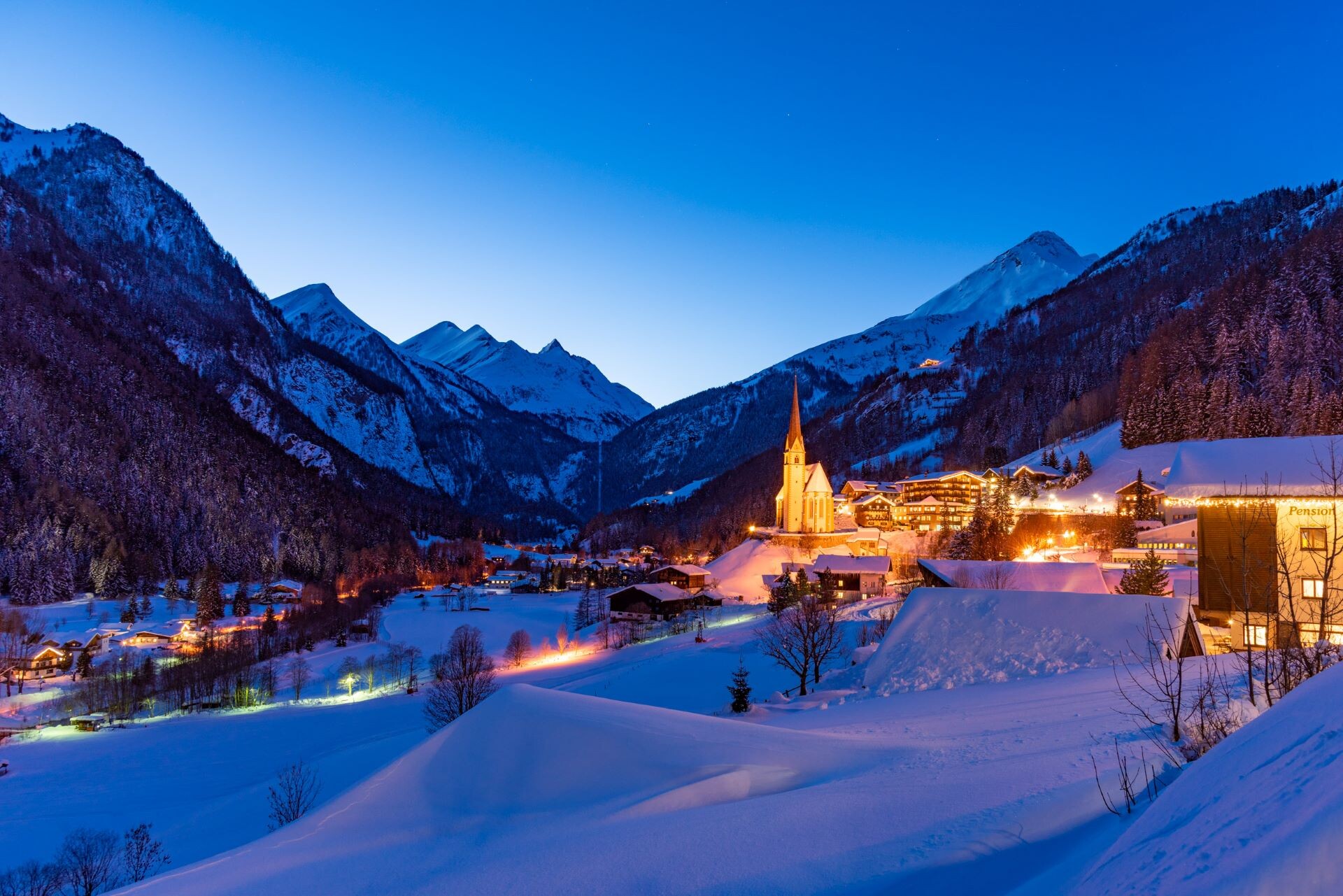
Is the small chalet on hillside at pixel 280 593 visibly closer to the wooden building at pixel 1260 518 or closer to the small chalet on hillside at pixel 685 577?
the small chalet on hillside at pixel 685 577

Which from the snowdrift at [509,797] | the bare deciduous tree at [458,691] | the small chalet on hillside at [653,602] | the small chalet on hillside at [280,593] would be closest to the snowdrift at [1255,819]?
the snowdrift at [509,797]

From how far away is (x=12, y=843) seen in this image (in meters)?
21.5

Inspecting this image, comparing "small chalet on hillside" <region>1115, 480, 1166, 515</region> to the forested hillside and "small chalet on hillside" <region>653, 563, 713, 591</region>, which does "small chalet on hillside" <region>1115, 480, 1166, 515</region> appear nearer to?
"small chalet on hillside" <region>653, 563, 713, 591</region>

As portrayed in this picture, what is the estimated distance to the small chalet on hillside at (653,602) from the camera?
6175 centimetres

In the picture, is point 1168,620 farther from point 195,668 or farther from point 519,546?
point 519,546

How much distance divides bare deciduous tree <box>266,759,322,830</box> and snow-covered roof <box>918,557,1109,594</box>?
29.0m

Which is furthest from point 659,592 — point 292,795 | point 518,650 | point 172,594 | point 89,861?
point 172,594

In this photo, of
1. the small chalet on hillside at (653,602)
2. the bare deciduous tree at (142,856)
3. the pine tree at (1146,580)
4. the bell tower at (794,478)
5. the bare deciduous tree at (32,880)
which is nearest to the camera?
the bare deciduous tree at (32,880)

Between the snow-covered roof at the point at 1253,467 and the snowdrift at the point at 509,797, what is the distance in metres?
20.0

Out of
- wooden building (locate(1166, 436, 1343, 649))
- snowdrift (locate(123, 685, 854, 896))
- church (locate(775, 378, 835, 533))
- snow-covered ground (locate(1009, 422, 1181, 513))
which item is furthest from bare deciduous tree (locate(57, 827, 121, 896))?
snow-covered ground (locate(1009, 422, 1181, 513))

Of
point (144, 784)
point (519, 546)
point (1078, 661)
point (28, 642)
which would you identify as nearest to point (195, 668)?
point (28, 642)

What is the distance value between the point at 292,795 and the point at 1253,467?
113ft

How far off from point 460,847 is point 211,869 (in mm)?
2804

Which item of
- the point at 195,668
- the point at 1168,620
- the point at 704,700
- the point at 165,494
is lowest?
the point at 195,668
